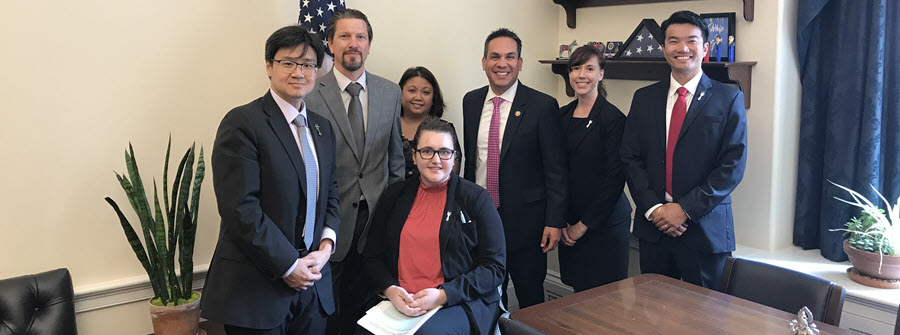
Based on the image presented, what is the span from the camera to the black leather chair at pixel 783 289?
6.69 ft

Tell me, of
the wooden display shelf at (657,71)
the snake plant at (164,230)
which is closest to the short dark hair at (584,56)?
the wooden display shelf at (657,71)

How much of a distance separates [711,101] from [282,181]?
169 centimetres

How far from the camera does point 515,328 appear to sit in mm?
1676

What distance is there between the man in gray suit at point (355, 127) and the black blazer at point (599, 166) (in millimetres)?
799

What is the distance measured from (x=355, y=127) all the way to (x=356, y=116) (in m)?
0.05

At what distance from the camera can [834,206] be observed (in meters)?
3.02

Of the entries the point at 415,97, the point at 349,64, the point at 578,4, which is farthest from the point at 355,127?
the point at 578,4

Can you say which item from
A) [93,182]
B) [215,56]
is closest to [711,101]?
[215,56]

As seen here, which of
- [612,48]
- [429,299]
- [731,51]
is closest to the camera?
[429,299]

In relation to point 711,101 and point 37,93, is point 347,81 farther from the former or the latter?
point 711,101

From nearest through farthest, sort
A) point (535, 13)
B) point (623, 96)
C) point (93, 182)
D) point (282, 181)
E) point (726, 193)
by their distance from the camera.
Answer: point (282, 181) → point (726, 193) → point (93, 182) → point (623, 96) → point (535, 13)

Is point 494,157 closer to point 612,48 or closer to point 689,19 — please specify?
point 689,19

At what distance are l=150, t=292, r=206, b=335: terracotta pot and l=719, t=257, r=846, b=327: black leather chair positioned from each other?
2011mm

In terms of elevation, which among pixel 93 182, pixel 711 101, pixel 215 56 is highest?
pixel 215 56
